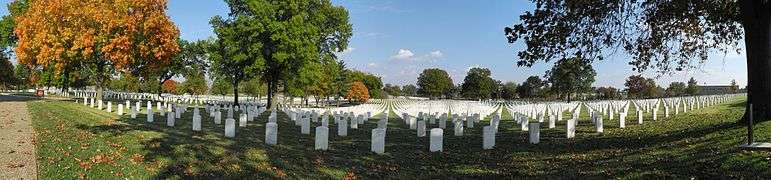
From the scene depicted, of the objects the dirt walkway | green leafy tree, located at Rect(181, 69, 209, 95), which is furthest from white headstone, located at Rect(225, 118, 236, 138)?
green leafy tree, located at Rect(181, 69, 209, 95)

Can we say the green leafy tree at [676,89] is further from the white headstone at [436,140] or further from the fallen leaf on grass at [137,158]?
the fallen leaf on grass at [137,158]

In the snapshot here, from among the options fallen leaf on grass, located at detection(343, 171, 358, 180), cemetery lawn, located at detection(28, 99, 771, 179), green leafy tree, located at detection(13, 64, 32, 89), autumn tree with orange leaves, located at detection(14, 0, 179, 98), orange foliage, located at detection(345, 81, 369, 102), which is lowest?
fallen leaf on grass, located at detection(343, 171, 358, 180)

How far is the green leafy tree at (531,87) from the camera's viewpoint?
121 m

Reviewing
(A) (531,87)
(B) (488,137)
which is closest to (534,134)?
(B) (488,137)

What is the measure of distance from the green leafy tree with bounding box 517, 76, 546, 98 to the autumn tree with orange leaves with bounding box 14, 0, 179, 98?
95.0 m

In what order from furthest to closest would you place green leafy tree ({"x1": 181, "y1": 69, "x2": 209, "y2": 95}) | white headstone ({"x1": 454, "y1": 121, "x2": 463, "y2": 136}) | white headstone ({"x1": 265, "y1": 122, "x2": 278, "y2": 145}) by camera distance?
green leafy tree ({"x1": 181, "y1": 69, "x2": 209, "y2": 95}) < white headstone ({"x1": 454, "y1": 121, "x2": 463, "y2": 136}) < white headstone ({"x1": 265, "y1": 122, "x2": 278, "y2": 145})

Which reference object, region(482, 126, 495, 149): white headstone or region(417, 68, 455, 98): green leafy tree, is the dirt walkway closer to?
region(482, 126, 495, 149): white headstone

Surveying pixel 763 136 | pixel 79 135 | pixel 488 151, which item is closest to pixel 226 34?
pixel 79 135

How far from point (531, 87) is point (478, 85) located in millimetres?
11803

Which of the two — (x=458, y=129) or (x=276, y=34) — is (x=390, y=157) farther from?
(x=276, y=34)

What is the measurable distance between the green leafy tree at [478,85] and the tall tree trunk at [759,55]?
114 m

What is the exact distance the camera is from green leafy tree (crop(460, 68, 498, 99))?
128125 millimetres

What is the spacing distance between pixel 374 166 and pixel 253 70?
29919mm

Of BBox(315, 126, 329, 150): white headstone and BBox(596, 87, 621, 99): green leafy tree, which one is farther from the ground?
BBox(596, 87, 621, 99): green leafy tree
